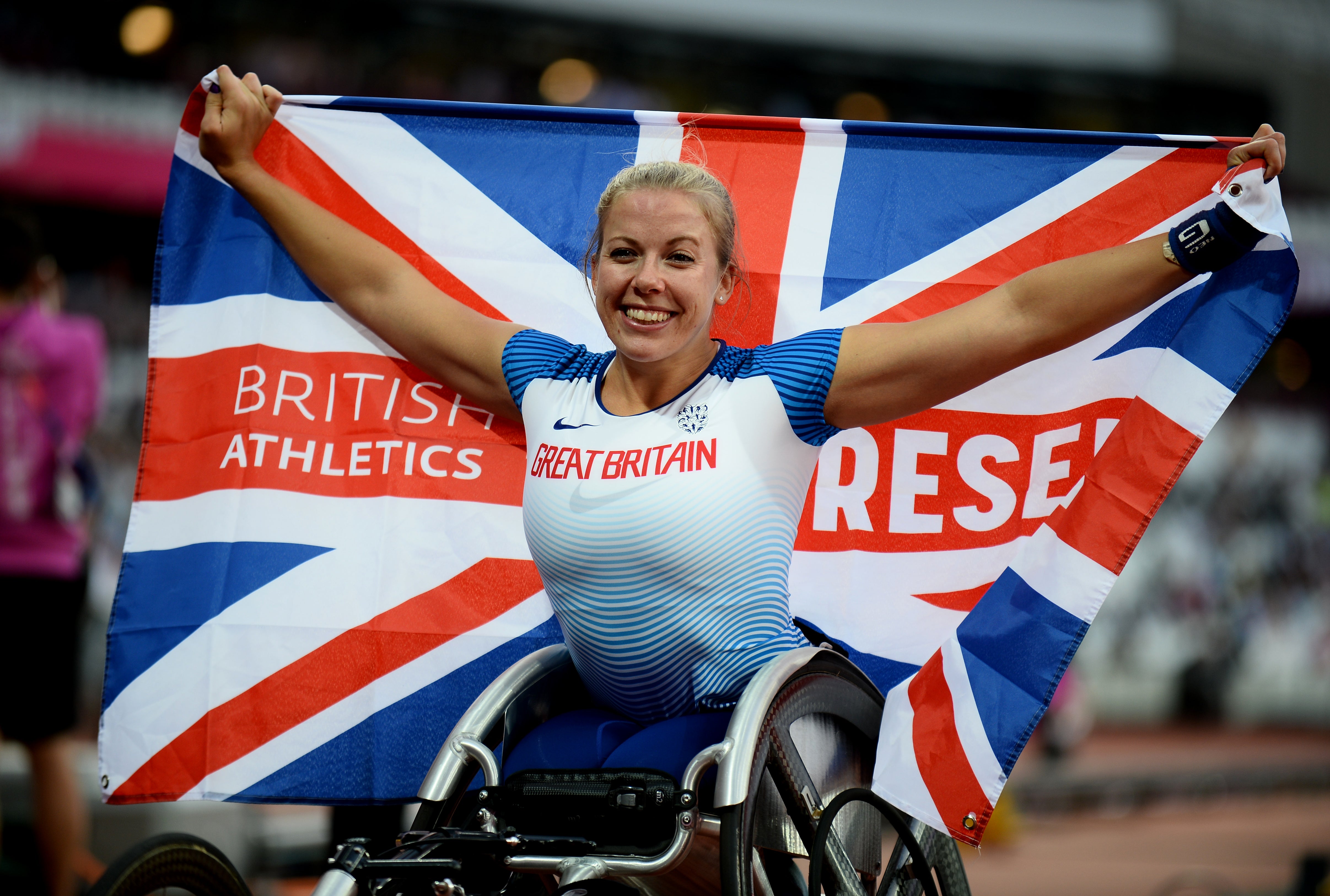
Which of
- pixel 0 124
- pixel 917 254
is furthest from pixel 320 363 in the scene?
pixel 0 124

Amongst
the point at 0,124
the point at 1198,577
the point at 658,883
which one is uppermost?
the point at 0,124

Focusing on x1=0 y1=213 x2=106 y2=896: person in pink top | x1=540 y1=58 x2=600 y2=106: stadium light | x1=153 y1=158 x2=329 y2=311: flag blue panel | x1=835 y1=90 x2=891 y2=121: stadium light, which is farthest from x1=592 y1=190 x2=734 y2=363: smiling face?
x1=835 y1=90 x2=891 y2=121: stadium light

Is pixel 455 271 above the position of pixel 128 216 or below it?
below

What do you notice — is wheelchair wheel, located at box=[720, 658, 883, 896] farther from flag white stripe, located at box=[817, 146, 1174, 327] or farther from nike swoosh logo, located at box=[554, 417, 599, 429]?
flag white stripe, located at box=[817, 146, 1174, 327]

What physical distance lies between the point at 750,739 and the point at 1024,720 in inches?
22.7

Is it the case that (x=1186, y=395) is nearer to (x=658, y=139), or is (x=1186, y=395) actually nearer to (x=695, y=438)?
(x=695, y=438)

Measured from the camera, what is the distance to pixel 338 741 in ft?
8.42

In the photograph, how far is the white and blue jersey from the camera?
1.98 m

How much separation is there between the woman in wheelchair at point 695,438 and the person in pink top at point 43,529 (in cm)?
190

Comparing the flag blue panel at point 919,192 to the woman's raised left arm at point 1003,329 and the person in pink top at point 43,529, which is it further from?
the person in pink top at point 43,529

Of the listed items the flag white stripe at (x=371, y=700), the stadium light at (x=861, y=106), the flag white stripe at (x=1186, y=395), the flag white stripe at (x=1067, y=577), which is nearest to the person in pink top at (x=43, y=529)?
the flag white stripe at (x=371, y=700)

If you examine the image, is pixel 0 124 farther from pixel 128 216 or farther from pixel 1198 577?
pixel 1198 577

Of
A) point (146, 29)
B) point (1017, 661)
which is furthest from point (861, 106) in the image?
point (1017, 661)

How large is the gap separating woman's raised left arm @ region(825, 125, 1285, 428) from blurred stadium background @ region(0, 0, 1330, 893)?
6432mm
